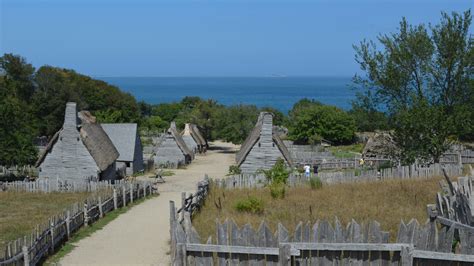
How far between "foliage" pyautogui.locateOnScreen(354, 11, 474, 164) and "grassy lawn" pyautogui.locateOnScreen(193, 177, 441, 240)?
15.0 ft

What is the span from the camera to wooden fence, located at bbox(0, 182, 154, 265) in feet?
52.1

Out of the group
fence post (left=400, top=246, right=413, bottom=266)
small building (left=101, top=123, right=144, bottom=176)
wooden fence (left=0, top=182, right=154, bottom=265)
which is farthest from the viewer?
small building (left=101, top=123, right=144, bottom=176)

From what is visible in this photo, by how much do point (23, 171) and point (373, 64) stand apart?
82.6ft

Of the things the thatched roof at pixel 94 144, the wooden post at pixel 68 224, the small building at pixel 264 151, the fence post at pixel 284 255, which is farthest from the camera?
the small building at pixel 264 151

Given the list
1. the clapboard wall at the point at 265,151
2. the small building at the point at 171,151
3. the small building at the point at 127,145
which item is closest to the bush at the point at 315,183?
the clapboard wall at the point at 265,151

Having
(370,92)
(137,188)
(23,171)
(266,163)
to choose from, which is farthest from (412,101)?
(23,171)

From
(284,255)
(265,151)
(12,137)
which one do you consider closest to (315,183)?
(265,151)

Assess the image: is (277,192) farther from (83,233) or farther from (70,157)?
(70,157)

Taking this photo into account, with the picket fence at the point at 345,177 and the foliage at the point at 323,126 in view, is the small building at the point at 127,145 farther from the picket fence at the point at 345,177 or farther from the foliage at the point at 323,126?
the foliage at the point at 323,126

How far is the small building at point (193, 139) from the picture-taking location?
68.2 m

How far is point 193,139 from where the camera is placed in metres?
68.2

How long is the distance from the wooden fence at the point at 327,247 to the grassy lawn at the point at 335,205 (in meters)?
5.39

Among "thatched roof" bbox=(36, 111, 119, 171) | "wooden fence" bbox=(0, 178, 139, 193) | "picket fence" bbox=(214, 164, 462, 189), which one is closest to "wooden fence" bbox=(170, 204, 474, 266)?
"picket fence" bbox=(214, 164, 462, 189)

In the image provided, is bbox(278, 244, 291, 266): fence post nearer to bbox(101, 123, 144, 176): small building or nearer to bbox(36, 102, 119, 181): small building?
bbox(36, 102, 119, 181): small building
